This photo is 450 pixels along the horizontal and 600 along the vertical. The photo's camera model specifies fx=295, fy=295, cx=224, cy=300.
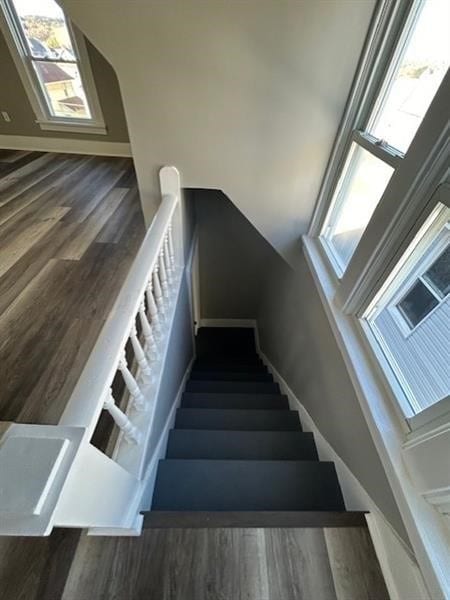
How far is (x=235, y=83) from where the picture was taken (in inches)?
58.3

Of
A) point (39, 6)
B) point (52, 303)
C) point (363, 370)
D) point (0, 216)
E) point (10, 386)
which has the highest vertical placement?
point (39, 6)

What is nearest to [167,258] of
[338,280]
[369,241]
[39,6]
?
[338,280]

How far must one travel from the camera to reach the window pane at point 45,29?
3508mm

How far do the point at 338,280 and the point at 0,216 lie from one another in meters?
2.94

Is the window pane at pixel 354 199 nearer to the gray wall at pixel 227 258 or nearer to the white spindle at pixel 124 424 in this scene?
the white spindle at pixel 124 424

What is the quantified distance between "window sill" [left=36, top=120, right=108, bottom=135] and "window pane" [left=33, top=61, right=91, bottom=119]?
108 mm

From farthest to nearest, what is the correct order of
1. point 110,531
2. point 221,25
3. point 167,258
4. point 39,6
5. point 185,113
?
point 39,6
point 167,258
point 185,113
point 221,25
point 110,531

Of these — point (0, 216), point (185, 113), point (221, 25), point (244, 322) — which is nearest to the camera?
point (221, 25)

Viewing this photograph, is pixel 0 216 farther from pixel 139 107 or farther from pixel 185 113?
pixel 185 113

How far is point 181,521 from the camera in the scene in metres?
1.14

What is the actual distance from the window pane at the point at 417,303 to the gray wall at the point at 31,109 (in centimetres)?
444

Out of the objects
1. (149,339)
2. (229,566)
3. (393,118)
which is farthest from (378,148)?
(229,566)

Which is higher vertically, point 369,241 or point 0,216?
point 0,216

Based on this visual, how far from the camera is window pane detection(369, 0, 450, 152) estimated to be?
3.20 ft
